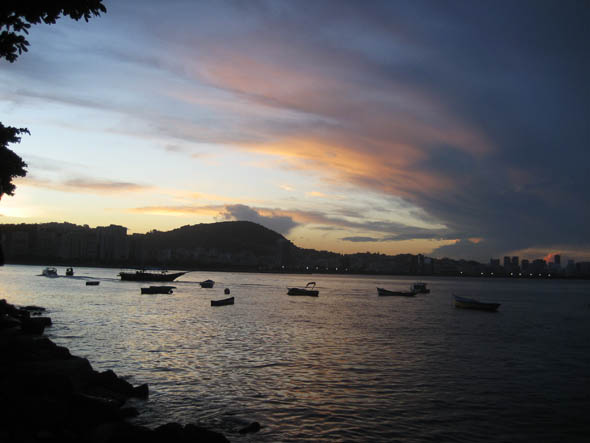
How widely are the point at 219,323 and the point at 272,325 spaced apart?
5.51 metres

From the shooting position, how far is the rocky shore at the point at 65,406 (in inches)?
448

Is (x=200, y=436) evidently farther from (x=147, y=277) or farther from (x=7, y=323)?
(x=147, y=277)

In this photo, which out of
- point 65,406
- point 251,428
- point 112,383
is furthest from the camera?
point 112,383

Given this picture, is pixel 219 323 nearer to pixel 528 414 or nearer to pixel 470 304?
pixel 528 414

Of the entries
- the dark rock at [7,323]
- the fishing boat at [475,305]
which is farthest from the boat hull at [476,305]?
the dark rock at [7,323]

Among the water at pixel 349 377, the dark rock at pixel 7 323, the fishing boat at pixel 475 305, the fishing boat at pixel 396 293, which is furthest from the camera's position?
the fishing boat at pixel 396 293

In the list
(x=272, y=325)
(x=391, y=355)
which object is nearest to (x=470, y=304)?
(x=272, y=325)

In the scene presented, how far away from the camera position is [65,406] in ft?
43.5

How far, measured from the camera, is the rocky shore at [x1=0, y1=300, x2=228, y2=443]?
11.4 metres

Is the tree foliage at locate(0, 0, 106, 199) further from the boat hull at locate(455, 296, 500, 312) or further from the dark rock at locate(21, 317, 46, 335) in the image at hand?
the boat hull at locate(455, 296, 500, 312)

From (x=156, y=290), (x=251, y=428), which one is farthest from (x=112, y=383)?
(x=156, y=290)

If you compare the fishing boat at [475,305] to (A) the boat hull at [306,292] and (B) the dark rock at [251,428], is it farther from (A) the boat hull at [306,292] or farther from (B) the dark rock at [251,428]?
(B) the dark rock at [251,428]

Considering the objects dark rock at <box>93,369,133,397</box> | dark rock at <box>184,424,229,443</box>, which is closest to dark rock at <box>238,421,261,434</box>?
dark rock at <box>184,424,229,443</box>

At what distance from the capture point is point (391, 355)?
3109cm
